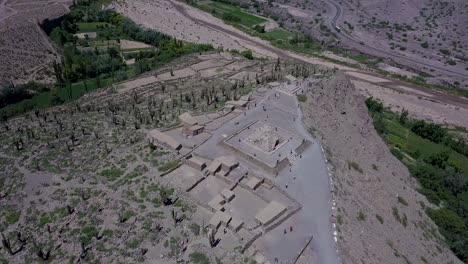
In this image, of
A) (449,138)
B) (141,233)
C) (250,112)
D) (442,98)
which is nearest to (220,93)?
(250,112)

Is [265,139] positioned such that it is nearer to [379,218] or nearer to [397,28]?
[379,218]

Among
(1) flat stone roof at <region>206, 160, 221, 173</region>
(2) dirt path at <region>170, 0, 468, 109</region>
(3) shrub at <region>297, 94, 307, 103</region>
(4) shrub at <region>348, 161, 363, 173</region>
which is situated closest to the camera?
(1) flat stone roof at <region>206, 160, 221, 173</region>

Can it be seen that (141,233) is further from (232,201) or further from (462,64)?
(462,64)

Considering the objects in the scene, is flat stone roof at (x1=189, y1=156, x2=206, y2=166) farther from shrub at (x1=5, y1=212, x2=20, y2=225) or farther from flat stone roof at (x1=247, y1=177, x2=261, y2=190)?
shrub at (x1=5, y1=212, x2=20, y2=225)

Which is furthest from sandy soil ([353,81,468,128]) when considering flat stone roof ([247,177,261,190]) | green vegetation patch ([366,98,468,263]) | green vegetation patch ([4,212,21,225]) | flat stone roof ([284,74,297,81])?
green vegetation patch ([4,212,21,225])

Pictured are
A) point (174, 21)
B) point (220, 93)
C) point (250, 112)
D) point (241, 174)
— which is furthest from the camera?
point (174, 21)

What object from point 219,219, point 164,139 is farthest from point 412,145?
point 219,219

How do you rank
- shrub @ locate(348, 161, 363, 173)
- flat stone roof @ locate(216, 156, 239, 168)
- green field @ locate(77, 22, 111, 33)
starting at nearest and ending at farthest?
1. flat stone roof @ locate(216, 156, 239, 168)
2. shrub @ locate(348, 161, 363, 173)
3. green field @ locate(77, 22, 111, 33)
